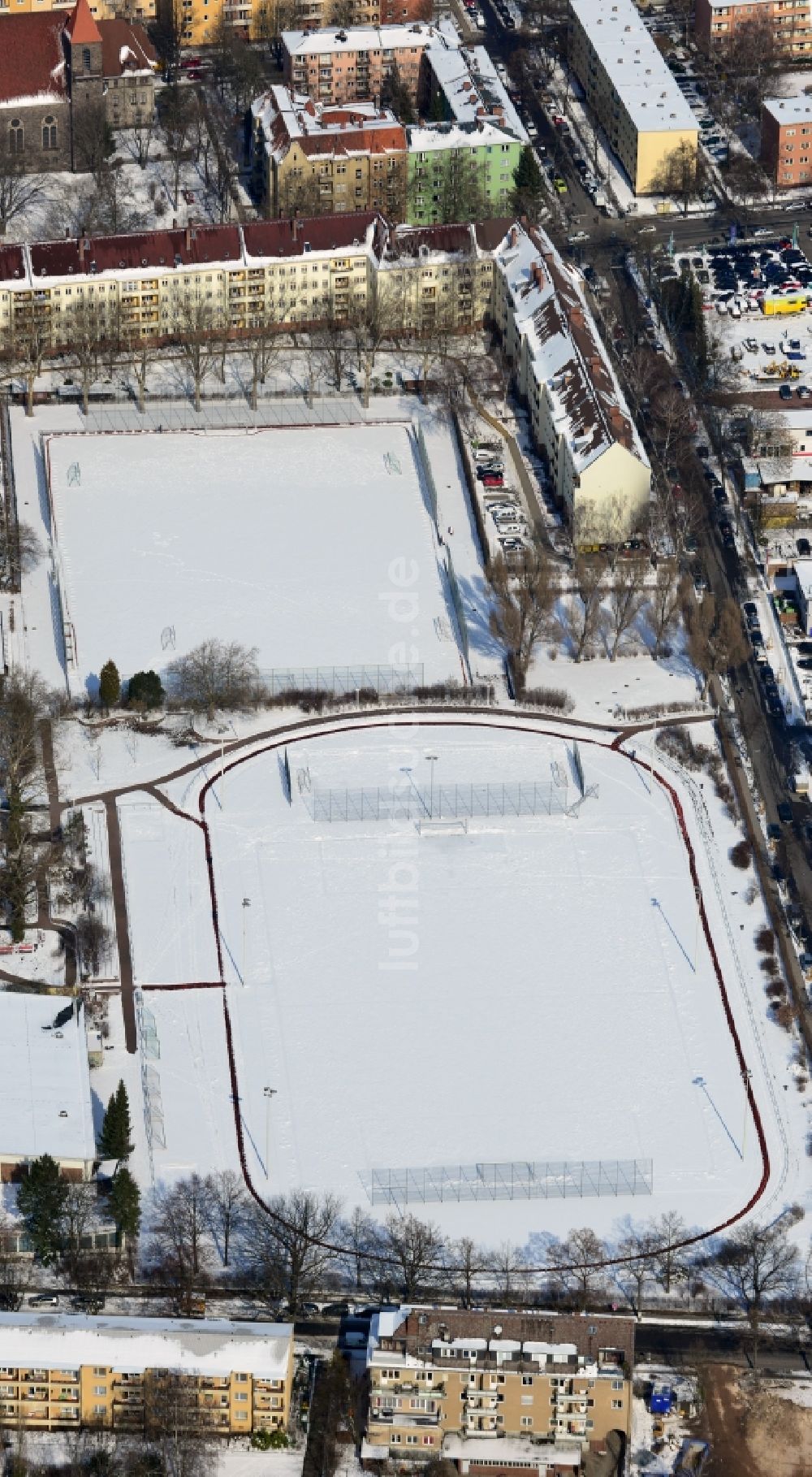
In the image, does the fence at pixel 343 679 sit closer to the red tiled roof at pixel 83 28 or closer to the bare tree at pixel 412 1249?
the bare tree at pixel 412 1249

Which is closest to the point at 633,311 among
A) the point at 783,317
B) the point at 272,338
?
the point at 783,317

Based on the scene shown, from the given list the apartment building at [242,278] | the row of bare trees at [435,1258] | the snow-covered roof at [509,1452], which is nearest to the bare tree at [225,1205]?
the row of bare trees at [435,1258]

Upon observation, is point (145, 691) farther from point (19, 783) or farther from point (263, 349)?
point (263, 349)

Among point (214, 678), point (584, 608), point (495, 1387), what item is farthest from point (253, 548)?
point (495, 1387)

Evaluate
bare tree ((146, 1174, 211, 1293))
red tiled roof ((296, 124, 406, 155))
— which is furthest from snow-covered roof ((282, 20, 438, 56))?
bare tree ((146, 1174, 211, 1293))

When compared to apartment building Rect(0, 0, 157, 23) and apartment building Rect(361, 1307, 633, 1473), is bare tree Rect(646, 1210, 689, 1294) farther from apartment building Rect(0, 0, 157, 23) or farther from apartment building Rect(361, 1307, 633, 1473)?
apartment building Rect(0, 0, 157, 23)

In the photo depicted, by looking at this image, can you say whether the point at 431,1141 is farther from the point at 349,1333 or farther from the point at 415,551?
the point at 415,551
